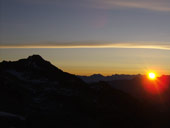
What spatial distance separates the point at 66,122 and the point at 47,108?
23303 millimetres

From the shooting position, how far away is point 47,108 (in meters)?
188

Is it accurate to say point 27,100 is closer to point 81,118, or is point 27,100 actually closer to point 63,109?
point 63,109

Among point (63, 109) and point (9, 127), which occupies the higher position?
point (63, 109)

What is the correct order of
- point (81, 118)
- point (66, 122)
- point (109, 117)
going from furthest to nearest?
point (109, 117)
point (81, 118)
point (66, 122)

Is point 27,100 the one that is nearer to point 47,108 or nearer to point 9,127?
point 47,108

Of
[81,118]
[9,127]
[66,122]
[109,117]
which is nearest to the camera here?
[9,127]

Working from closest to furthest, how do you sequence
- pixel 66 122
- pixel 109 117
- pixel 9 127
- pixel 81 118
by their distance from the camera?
pixel 9 127
pixel 66 122
pixel 81 118
pixel 109 117

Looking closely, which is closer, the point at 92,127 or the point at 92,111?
the point at 92,127

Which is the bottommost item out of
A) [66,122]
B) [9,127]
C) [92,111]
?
[9,127]

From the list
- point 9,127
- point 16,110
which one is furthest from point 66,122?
point 9,127

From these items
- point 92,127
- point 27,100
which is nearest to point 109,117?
point 92,127

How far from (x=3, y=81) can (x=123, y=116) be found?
77760 millimetres

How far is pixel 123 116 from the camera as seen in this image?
200 meters

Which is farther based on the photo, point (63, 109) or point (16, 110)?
point (63, 109)
